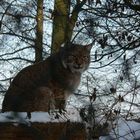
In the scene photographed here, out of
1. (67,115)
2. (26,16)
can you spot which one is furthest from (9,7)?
(67,115)

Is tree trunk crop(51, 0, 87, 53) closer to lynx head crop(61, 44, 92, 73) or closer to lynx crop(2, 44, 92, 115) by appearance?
lynx head crop(61, 44, 92, 73)

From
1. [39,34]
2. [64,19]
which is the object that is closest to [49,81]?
[64,19]

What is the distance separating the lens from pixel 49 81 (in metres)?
7.65

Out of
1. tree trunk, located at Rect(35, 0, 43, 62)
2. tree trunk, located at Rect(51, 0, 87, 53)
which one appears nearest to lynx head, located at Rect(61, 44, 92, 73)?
tree trunk, located at Rect(51, 0, 87, 53)

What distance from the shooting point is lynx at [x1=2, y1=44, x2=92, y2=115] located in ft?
23.5

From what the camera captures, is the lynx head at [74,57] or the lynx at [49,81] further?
the lynx head at [74,57]

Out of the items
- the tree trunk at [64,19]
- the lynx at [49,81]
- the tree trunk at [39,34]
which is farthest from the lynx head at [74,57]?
the tree trunk at [39,34]

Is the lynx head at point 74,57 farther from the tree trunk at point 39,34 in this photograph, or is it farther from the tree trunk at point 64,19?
the tree trunk at point 39,34

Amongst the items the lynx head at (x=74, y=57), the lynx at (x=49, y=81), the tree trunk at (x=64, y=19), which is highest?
the tree trunk at (x=64, y=19)

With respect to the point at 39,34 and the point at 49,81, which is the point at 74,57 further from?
the point at 39,34

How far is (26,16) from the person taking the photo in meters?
14.2

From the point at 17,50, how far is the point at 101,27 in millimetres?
6536

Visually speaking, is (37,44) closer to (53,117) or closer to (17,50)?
(17,50)

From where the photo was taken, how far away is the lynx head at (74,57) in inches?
323
